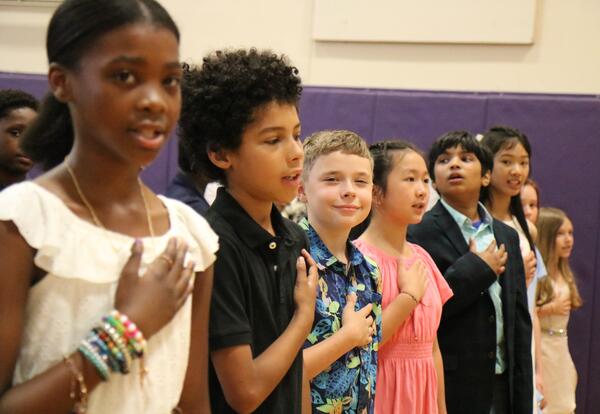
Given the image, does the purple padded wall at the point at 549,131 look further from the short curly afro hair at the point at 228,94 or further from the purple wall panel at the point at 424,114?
the short curly afro hair at the point at 228,94

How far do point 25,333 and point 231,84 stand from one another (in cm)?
84

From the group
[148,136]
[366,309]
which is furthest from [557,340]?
[148,136]

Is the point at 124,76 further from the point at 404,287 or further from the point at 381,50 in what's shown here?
the point at 381,50

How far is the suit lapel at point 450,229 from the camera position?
10.7ft

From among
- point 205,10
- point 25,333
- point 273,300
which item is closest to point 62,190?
point 25,333

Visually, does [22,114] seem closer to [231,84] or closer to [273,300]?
[231,84]

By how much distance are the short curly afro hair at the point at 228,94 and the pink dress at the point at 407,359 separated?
3.35 ft

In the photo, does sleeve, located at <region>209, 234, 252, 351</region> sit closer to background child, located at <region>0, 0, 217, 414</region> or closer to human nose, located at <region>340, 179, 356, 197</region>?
background child, located at <region>0, 0, 217, 414</region>

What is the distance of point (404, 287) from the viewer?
267cm

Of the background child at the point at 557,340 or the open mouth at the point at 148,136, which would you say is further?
the background child at the point at 557,340

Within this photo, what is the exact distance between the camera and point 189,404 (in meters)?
1.48

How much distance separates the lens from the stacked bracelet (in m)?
1.18

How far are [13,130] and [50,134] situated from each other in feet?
5.42

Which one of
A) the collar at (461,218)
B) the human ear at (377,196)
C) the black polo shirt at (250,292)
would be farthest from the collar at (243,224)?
the collar at (461,218)
